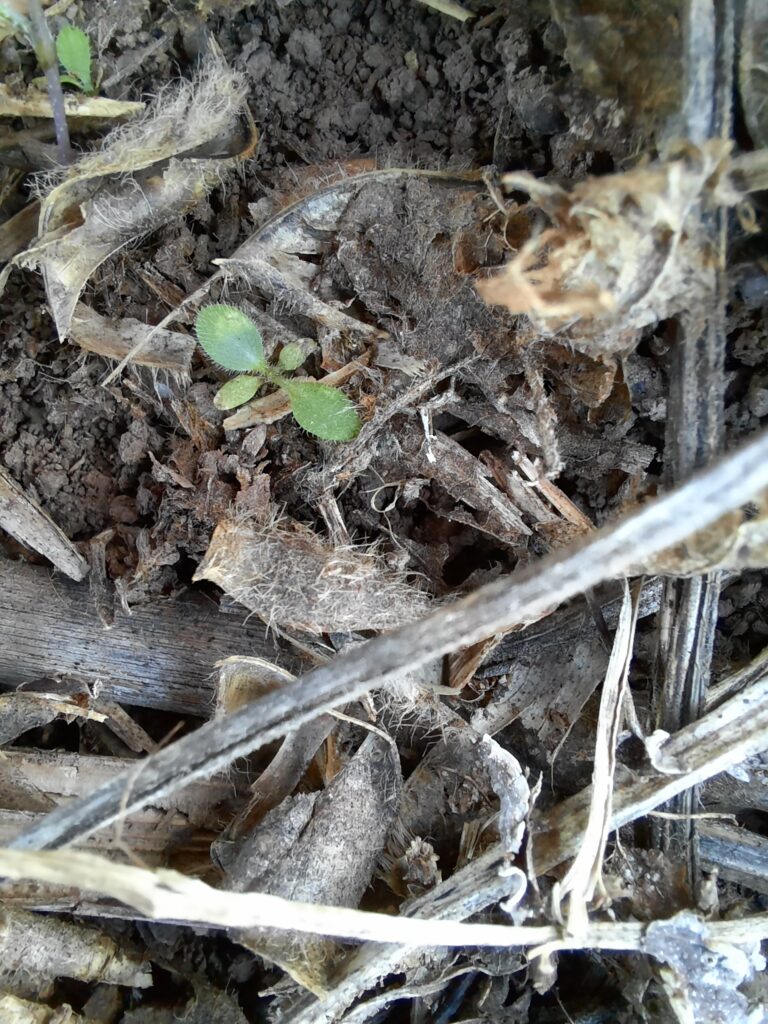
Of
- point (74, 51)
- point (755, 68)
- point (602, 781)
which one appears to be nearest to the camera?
point (755, 68)

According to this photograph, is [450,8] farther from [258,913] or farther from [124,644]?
[258,913]

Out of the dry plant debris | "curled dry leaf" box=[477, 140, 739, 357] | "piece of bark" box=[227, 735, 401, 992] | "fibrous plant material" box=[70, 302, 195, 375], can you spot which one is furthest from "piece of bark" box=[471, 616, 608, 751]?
"fibrous plant material" box=[70, 302, 195, 375]

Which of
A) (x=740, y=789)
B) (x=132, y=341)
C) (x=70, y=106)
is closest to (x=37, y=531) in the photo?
(x=132, y=341)

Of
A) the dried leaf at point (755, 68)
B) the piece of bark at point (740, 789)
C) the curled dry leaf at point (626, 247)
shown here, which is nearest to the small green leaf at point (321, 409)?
the curled dry leaf at point (626, 247)

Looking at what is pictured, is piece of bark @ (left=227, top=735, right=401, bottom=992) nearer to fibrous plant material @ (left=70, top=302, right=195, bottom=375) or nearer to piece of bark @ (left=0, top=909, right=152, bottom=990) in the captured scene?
piece of bark @ (left=0, top=909, right=152, bottom=990)

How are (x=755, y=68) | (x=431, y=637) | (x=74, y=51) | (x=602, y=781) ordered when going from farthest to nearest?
1. (x=74, y=51)
2. (x=602, y=781)
3. (x=755, y=68)
4. (x=431, y=637)

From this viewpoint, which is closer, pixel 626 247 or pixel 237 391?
pixel 626 247
